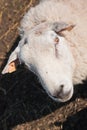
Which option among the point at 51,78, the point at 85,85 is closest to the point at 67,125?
the point at 85,85

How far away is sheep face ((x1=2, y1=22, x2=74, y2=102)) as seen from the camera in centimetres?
423

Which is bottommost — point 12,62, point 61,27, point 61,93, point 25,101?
point 25,101

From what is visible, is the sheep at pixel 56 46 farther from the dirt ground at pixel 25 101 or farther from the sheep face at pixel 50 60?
the dirt ground at pixel 25 101

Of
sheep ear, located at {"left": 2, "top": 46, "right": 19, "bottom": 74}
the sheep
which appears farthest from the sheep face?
sheep ear, located at {"left": 2, "top": 46, "right": 19, "bottom": 74}

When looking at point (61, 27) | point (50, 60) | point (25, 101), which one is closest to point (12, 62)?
point (50, 60)

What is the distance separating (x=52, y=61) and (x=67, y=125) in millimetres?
1336

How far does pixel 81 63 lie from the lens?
471cm

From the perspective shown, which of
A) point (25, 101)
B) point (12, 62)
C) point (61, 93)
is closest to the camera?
point (61, 93)

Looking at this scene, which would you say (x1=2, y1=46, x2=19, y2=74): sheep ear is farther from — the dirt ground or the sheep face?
the dirt ground

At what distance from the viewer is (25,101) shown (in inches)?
232

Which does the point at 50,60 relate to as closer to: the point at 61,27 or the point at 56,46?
the point at 56,46

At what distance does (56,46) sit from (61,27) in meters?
0.20

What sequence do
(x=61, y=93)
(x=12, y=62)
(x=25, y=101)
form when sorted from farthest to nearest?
(x=25, y=101), (x=12, y=62), (x=61, y=93)

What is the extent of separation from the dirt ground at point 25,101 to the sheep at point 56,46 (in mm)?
594
